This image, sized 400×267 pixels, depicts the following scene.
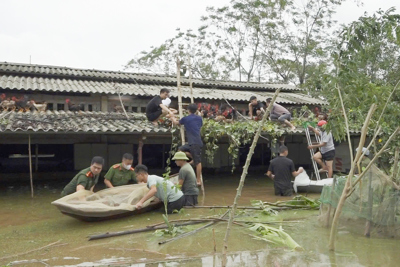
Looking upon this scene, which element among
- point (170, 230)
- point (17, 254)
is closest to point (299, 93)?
point (170, 230)

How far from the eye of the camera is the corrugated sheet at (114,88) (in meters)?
12.5

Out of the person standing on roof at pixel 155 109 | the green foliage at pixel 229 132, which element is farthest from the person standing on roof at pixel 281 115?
the person standing on roof at pixel 155 109

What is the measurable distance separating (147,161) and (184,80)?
481cm

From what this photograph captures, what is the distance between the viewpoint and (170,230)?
20.4 feet

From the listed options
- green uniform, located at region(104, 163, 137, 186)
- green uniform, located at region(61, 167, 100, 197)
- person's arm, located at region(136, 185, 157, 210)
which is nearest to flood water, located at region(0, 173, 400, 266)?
person's arm, located at region(136, 185, 157, 210)

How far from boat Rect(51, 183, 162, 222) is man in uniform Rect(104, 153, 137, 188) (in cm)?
60

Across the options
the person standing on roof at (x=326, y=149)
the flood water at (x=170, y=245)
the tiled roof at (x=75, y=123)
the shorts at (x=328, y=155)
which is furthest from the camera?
the shorts at (x=328, y=155)

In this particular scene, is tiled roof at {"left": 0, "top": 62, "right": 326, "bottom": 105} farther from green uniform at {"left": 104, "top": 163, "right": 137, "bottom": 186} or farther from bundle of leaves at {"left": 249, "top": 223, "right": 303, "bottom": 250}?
bundle of leaves at {"left": 249, "top": 223, "right": 303, "bottom": 250}

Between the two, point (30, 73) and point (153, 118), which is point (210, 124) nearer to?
point (153, 118)

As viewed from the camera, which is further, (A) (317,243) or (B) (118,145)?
(B) (118,145)

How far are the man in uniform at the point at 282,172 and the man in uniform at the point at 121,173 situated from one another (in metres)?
3.54

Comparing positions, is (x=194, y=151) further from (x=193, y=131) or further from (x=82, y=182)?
(x=82, y=182)

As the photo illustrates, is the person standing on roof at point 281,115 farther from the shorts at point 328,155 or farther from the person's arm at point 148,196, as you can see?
the person's arm at point 148,196

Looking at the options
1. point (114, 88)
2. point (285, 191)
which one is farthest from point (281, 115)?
point (114, 88)
